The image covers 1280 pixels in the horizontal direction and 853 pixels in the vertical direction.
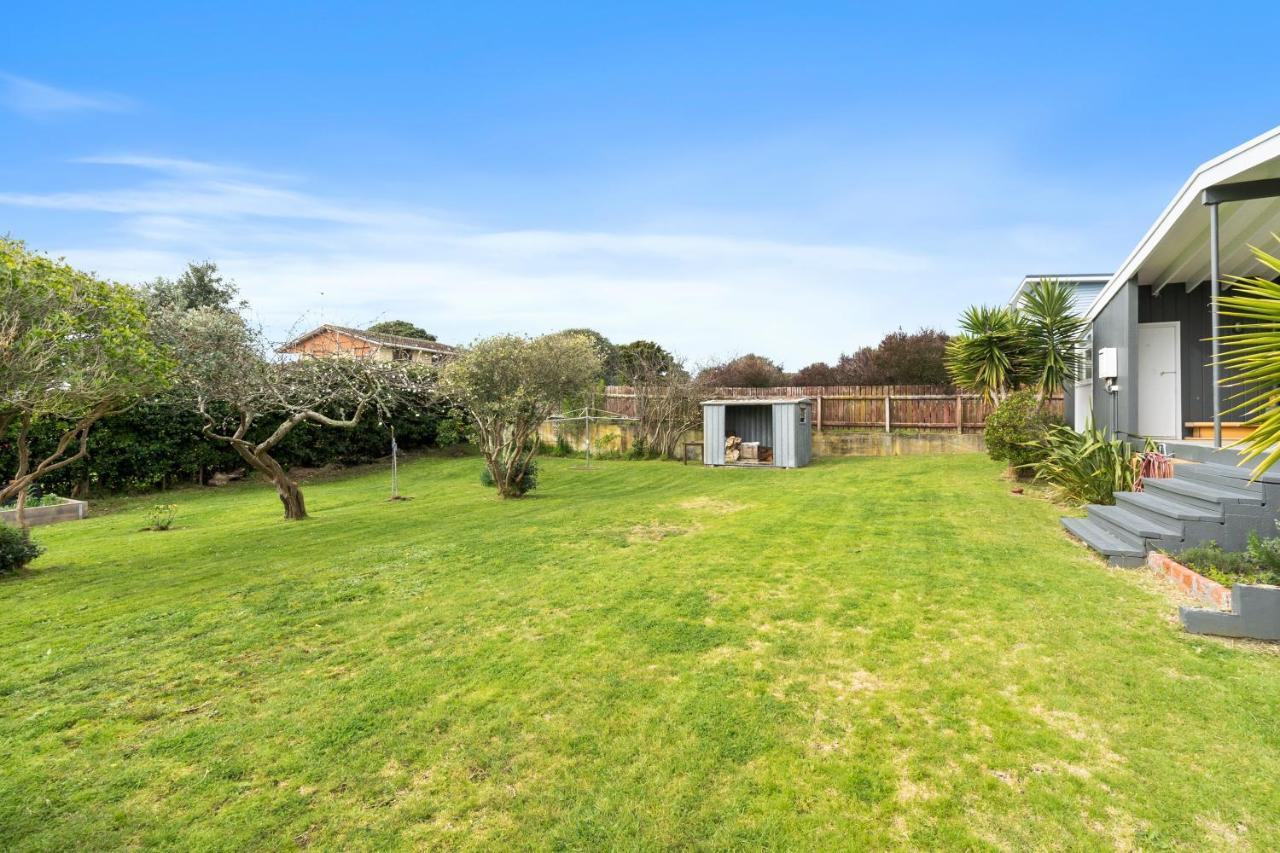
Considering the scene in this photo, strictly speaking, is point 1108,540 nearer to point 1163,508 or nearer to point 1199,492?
point 1163,508

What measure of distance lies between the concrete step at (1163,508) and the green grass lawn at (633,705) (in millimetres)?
789

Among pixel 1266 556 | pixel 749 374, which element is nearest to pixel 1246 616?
pixel 1266 556

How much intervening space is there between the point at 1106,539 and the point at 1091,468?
2.78 metres

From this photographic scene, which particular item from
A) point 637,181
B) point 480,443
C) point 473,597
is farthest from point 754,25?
point 473,597

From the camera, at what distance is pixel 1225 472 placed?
5477 mm

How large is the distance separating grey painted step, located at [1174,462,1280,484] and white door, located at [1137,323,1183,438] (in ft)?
13.6

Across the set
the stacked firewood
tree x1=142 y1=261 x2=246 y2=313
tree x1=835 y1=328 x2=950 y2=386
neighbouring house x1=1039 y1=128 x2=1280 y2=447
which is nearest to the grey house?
neighbouring house x1=1039 y1=128 x2=1280 y2=447

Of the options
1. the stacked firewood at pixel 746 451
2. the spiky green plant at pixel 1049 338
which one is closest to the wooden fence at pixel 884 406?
the stacked firewood at pixel 746 451

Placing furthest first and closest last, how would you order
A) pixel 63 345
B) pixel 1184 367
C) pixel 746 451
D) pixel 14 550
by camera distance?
pixel 746 451
pixel 1184 367
pixel 14 550
pixel 63 345

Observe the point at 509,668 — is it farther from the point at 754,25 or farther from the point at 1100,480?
the point at 754,25

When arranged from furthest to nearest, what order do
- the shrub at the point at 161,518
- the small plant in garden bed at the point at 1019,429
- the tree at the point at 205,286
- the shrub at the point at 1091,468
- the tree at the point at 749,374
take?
the tree at the point at 749,374 < the tree at the point at 205,286 < the small plant in garden bed at the point at 1019,429 < the shrub at the point at 161,518 < the shrub at the point at 1091,468

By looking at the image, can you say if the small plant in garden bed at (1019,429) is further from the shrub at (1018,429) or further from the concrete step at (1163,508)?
the concrete step at (1163,508)

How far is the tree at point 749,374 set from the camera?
2473 cm

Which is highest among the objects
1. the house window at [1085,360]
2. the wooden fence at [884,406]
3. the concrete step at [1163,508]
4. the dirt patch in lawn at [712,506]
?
the house window at [1085,360]
